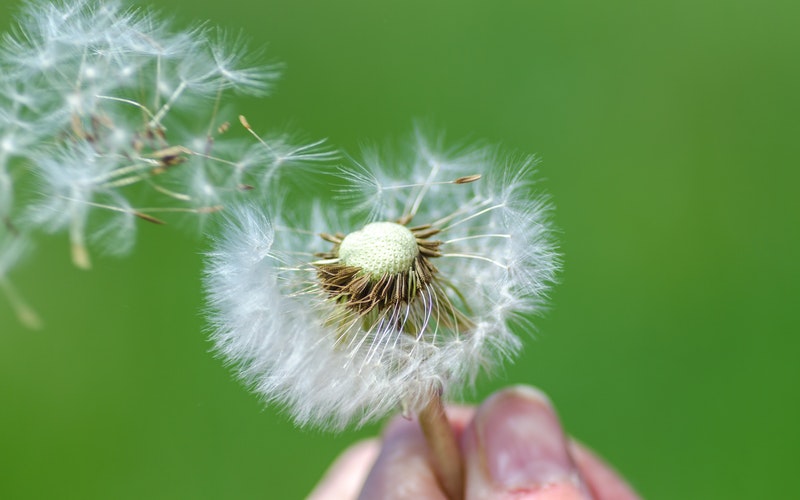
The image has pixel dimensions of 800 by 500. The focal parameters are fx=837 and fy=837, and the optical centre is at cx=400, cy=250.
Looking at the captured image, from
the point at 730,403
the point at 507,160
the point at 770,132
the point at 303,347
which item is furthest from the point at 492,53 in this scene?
the point at 303,347

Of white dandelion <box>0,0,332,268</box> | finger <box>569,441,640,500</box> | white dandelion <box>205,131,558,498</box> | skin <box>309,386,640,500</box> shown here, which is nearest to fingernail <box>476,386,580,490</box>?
skin <box>309,386,640,500</box>

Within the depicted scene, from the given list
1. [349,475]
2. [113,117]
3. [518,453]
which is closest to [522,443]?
[518,453]

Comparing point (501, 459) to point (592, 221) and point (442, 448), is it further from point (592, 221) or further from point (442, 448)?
point (592, 221)

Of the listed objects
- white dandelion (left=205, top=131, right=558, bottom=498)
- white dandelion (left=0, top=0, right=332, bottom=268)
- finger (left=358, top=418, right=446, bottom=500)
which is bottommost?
finger (left=358, top=418, right=446, bottom=500)

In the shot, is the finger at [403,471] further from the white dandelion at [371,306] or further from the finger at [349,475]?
the finger at [349,475]

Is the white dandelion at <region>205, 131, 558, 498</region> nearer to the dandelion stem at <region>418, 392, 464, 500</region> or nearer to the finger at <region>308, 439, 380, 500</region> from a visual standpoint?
the dandelion stem at <region>418, 392, 464, 500</region>

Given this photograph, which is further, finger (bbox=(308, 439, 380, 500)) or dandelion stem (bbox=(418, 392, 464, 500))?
finger (bbox=(308, 439, 380, 500))

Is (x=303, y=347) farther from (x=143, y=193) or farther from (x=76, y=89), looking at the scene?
(x=76, y=89)
